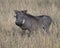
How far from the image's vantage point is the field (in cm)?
798

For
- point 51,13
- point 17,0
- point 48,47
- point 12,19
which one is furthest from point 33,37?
point 17,0

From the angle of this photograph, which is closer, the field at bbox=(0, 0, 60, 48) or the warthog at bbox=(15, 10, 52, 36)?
the field at bbox=(0, 0, 60, 48)

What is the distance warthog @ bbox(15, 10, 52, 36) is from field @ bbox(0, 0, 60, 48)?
0.70 feet

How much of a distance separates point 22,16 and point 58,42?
2.20m

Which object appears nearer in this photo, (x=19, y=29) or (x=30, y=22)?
(x=30, y=22)

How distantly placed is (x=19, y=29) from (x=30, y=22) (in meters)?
0.49

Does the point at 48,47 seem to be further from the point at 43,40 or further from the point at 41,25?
the point at 41,25

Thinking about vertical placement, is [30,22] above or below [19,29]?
above

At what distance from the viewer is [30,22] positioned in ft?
33.2

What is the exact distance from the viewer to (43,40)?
8.00 meters

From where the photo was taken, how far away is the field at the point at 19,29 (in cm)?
798

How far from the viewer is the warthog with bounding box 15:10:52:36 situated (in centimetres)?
969

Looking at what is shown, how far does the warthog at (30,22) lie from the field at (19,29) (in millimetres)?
213

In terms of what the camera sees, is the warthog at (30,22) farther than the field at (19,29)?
Yes
